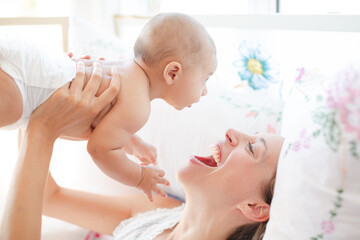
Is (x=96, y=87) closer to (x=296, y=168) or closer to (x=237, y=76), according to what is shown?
(x=296, y=168)

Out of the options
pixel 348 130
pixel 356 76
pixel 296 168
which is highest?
pixel 356 76

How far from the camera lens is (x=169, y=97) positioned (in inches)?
51.4

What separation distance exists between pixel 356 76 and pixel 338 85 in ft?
0.15

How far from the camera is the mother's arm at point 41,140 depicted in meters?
1.07

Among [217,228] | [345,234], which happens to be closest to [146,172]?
[217,228]

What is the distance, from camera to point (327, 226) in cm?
91

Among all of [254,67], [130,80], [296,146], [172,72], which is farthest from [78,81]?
[254,67]

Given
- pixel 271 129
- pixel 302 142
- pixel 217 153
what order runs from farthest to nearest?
pixel 271 129
pixel 217 153
pixel 302 142

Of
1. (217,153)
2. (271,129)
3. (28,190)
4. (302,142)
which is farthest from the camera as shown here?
(271,129)

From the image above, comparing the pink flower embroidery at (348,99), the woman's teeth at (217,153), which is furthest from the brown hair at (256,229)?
the pink flower embroidery at (348,99)

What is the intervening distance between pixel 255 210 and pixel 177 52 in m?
0.53

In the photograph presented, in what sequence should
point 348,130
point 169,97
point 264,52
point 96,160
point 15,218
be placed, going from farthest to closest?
point 264,52 → point 169,97 → point 96,160 → point 15,218 → point 348,130

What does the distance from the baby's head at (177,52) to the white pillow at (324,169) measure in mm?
360

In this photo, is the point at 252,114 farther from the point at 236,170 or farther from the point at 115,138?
the point at 115,138
